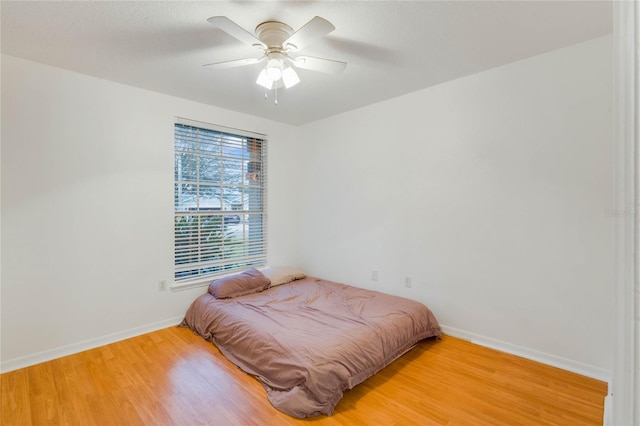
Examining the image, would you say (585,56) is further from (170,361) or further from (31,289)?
(31,289)

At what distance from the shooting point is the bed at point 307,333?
1.90 meters

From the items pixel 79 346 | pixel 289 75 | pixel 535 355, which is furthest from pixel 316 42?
pixel 79 346

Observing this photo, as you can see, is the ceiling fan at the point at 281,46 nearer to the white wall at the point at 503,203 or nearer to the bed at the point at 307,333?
the white wall at the point at 503,203

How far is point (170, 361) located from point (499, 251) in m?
3.01

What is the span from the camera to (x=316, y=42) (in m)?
2.17

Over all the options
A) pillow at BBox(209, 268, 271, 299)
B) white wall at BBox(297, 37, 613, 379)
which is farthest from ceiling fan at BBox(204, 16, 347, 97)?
pillow at BBox(209, 268, 271, 299)

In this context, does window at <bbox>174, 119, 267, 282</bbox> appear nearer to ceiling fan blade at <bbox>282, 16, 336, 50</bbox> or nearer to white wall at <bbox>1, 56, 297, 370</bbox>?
white wall at <bbox>1, 56, 297, 370</bbox>

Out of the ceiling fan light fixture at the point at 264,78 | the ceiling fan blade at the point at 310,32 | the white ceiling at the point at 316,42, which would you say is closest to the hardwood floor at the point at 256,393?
the ceiling fan light fixture at the point at 264,78

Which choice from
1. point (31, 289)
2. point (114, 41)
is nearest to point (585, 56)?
point (114, 41)

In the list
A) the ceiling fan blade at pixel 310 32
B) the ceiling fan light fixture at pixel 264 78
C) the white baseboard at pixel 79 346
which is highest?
the ceiling fan blade at pixel 310 32

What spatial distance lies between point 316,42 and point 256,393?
258 centimetres

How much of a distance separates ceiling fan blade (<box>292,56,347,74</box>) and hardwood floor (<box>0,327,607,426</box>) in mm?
2329

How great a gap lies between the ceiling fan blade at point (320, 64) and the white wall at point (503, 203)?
4.44 feet

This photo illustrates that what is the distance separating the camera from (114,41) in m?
2.14
